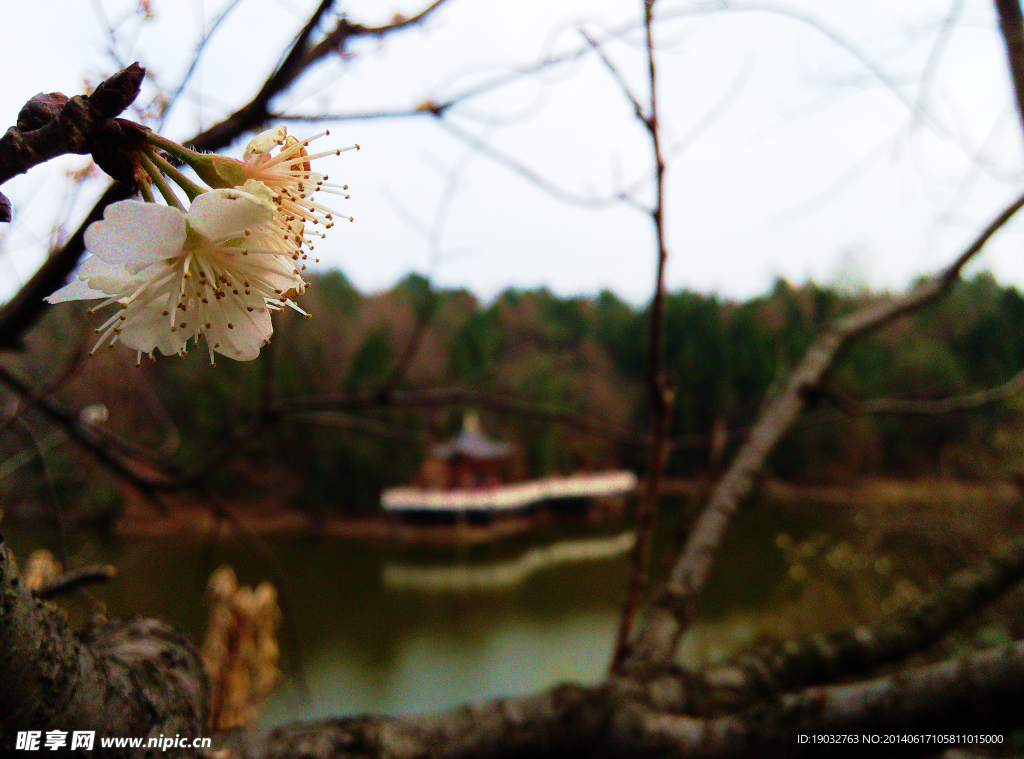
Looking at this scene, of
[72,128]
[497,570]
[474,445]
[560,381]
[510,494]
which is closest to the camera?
[72,128]

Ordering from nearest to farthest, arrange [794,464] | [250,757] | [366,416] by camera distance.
Result: [250,757] → [794,464] → [366,416]

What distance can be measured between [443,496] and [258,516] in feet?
8.68

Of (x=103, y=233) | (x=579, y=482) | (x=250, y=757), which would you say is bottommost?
(x=250, y=757)

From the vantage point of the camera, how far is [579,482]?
31.6ft

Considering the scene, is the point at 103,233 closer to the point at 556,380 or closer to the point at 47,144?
the point at 47,144

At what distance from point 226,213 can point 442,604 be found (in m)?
6.95

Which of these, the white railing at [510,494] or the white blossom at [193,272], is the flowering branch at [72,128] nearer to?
the white blossom at [193,272]

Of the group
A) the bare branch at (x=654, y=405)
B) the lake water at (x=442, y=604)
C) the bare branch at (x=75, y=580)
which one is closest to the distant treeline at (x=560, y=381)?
the lake water at (x=442, y=604)

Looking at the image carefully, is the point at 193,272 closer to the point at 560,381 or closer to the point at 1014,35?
the point at 1014,35

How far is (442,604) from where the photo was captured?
22.1 ft

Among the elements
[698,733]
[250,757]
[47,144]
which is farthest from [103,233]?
[698,733]

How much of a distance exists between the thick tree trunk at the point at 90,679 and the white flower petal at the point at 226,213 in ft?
0.62

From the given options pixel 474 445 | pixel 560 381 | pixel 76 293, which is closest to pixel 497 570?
pixel 474 445

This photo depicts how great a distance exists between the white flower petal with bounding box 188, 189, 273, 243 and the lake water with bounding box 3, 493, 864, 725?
352cm
